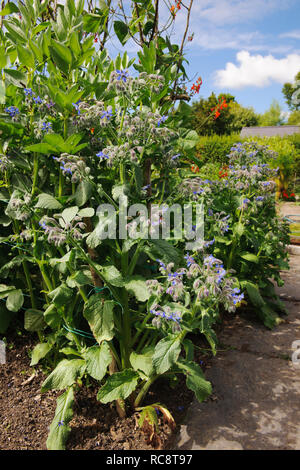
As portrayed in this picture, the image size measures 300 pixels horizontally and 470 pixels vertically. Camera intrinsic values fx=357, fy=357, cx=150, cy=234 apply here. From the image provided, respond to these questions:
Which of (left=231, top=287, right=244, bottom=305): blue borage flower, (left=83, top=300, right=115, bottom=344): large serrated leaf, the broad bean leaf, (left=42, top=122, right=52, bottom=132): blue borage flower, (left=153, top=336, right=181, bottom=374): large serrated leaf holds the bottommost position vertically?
the broad bean leaf

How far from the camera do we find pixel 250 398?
6.82 feet

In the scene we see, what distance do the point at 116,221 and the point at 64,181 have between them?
43cm

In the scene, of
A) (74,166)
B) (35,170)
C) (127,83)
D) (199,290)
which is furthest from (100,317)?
(127,83)

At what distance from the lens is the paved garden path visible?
1771 millimetres

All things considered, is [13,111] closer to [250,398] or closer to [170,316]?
[170,316]

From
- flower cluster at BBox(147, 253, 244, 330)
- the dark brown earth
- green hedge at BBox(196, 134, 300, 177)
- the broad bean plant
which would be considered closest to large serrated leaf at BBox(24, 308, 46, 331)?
the broad bean plant

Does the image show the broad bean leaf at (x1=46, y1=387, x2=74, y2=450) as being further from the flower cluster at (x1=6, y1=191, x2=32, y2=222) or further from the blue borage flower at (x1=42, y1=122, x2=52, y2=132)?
the blue borage flower at (x1=42, y1=122, x2=52, y2=132)

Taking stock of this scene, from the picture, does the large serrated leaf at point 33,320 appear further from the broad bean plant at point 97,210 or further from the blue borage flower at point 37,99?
the blue borage flower at point 37,99

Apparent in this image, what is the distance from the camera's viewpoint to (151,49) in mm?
1918

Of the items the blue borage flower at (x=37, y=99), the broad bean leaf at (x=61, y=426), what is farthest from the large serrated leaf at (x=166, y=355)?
the blue borage flower at (x=37, y=99)

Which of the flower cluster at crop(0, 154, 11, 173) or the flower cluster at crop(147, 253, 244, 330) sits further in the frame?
the flower cluster at crop(0, 154, 11, 173)

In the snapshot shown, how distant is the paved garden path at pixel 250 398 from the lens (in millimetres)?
1771
